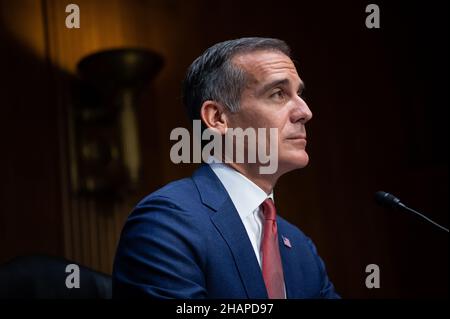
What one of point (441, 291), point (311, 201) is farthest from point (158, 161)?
point (441, 291)

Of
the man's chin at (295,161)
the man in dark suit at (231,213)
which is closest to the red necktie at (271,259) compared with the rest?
the man in dark suit at (231,213)

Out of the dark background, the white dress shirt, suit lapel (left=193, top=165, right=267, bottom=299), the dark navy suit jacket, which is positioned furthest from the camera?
the dark background

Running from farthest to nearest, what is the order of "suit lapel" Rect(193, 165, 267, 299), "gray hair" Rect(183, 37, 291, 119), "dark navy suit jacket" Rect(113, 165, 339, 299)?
"gray hair" Rect(183, 37, 291, 119) → "suit lapel" Rect(193, 165, 267, 299) → "dark navy suit jacket" Rect(113, 165, 339, 299)

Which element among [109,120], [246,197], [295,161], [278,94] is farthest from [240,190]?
[109,120]

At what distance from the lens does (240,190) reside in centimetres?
160

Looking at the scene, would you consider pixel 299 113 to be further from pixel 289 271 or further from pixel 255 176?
pixel 289 271

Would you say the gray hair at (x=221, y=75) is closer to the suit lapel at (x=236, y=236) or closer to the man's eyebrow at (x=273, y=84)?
the man's eyebrow at (x=273, y=84)

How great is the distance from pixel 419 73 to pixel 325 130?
1.52 ft

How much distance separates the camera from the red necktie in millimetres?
1494

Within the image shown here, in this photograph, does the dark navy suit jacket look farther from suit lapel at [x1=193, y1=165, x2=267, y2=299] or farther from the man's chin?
the man's chin

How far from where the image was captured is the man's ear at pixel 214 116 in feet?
5.48

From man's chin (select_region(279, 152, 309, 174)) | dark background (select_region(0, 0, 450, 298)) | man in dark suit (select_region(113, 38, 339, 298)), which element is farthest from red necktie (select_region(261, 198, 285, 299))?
dark background (select_region(0, 0, 450, 298))
